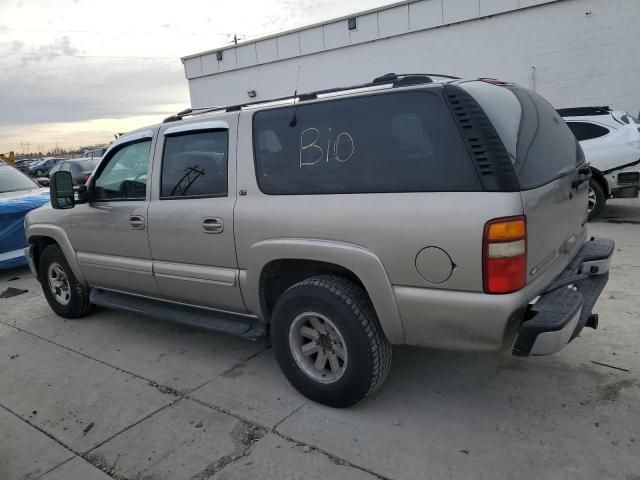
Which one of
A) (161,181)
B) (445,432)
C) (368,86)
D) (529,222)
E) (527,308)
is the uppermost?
(368,86)

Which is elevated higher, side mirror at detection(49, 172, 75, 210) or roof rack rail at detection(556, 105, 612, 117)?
roof rack rail at detection(556, 105, 612, 117)

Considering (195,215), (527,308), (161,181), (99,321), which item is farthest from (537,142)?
(99,321)

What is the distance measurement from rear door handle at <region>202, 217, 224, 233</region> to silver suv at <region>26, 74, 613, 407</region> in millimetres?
11

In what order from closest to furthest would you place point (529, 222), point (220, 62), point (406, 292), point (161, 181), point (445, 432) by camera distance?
point (529, 222) → point (406, 292) → point (445, 432) → point (161, 181) → point (220, 62)

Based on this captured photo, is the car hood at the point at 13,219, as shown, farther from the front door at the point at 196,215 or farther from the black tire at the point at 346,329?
the black tire at the point at 346,329

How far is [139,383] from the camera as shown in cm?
371

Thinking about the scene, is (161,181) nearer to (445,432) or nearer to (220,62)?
(445,432)

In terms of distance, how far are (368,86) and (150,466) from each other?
249 cm

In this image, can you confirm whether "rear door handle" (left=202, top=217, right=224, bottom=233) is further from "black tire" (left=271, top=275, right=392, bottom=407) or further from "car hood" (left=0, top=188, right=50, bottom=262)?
"car hood" (left=0, top=188, right=50, bottom=262)

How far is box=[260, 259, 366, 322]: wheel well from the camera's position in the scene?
3040 mm

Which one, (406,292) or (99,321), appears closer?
(406,292)

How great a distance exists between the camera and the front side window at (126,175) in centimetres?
407

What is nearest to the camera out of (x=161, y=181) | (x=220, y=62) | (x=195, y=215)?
(x=195, y=215)

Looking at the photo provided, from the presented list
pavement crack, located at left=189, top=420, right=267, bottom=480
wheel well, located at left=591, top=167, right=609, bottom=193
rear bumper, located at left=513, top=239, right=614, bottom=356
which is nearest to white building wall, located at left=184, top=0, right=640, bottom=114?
wheel well, located at left=591, top=167, right=609, bottom=193
